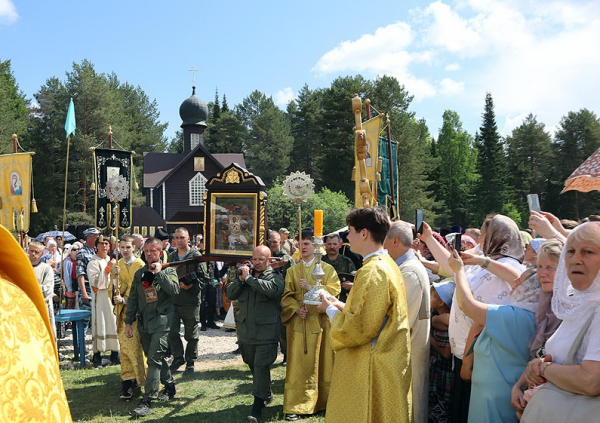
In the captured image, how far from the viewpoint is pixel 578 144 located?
48.0 meters

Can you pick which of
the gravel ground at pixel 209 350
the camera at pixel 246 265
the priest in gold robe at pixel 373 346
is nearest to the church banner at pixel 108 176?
the gravel ground at pixel 209 350

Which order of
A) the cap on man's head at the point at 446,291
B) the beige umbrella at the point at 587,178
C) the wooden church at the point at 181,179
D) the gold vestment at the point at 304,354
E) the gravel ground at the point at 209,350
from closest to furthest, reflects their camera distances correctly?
the cap on man's head at the point at 446,291, the gold vestment at the point at 304,354, the beige umbrella at the point at 587,178, the gravel ground at the point at 209,350, the wooden church at the point at 181,179

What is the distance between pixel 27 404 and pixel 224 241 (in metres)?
5.33

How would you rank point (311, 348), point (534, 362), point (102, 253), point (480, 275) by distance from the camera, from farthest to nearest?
point (102, 253) < point (311, 348) < point (480, 275) < point (534, 362)

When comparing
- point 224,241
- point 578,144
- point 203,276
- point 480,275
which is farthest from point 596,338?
point 578,144

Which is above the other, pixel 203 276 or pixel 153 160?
pixel 153 160

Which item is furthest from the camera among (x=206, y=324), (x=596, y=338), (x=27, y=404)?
(x=206, y=324)

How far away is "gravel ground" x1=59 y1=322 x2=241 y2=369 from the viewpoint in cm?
859

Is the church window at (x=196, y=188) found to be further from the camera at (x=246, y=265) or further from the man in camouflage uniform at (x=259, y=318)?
the man in camouflage uniform at (x=259, y=318)

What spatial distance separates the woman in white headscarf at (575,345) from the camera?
2301 mm

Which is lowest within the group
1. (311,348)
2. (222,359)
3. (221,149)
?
(222,359)

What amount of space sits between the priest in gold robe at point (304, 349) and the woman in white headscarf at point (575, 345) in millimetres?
3477

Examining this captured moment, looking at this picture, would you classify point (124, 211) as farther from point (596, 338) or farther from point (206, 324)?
point (596, 338)

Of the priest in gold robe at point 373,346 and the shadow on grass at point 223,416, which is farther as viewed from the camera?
the shadow on grass at point 223,416
